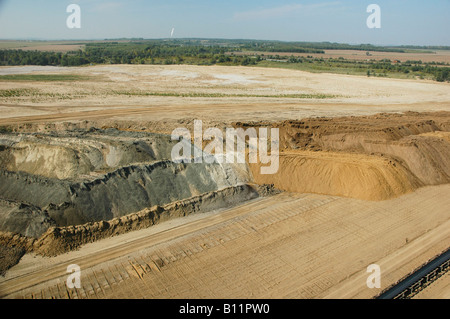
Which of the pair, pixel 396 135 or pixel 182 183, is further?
pixel 396 135

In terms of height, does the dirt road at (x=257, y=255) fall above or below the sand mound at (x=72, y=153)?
below

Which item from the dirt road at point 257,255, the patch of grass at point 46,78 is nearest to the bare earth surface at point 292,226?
the dirt road at point 257,255

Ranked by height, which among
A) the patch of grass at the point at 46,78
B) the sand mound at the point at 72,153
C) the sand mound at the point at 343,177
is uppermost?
the patch of grass at the point at 46,78

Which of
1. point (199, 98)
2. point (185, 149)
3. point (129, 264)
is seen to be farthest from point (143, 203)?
point (199, 98)

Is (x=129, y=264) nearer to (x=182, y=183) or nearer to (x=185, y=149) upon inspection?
(x=182, y=183)

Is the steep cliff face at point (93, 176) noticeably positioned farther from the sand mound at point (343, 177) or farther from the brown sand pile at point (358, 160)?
the brown sand pile at point (358, 160)

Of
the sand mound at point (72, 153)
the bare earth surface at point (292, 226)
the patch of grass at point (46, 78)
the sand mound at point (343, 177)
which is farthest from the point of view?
the patch of grass at point (46, 78)

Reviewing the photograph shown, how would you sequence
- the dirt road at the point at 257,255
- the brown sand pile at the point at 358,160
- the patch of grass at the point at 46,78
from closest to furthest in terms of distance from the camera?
the dirt road at the point at 257,255
the brown sand pile at the point at 358,160
the patch of grass at the point at 46,78

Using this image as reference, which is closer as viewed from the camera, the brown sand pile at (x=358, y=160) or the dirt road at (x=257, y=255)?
the dirt road at (x=257, y=255)

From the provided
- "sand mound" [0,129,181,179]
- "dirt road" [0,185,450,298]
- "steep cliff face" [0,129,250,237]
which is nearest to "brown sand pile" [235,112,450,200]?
"dirt road" [0,185,450,298]
